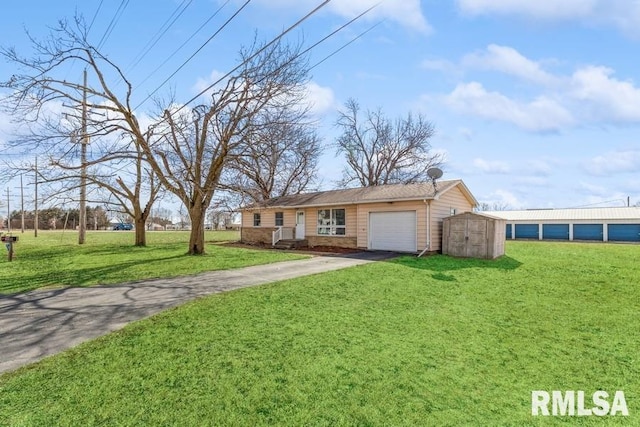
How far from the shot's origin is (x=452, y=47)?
658cm

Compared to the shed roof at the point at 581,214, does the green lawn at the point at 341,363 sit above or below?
below

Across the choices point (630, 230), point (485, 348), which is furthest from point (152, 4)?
point (630, 230)

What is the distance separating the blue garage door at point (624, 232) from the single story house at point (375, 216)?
15542 mm

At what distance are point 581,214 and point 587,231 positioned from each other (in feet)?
6.31

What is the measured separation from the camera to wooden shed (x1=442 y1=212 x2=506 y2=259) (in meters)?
12.5

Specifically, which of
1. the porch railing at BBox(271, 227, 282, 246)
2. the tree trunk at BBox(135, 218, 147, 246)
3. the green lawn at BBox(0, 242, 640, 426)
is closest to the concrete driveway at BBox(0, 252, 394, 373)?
the green lawn at BBox(0, 242, 640, 426)

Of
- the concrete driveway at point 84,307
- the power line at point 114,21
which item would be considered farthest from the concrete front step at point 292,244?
the power line at point 114,21

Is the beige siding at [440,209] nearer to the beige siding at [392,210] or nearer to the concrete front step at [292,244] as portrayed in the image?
the beige siding at [392,210]

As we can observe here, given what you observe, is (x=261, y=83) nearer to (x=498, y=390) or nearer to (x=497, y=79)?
(x=497, y=79)

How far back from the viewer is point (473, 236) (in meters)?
12.8

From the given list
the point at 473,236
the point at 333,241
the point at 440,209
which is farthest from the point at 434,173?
the point at 333,241

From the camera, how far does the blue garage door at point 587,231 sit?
2633cm

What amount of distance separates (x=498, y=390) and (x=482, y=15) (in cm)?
640

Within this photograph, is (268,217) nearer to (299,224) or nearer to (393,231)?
(299,224)
